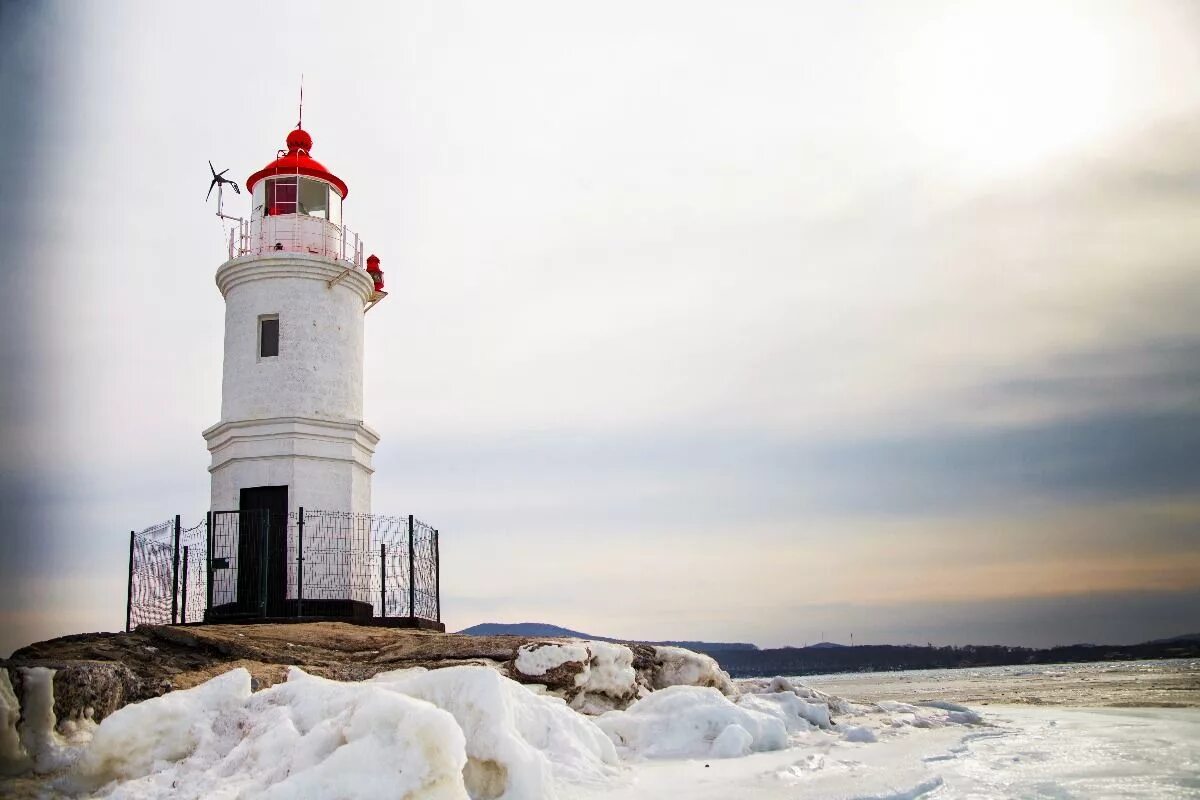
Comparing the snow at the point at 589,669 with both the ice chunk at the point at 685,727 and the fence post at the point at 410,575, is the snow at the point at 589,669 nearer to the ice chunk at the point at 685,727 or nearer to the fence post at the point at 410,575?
the ice chunk at the point at 685,727

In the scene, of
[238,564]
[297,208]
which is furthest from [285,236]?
[238,564]

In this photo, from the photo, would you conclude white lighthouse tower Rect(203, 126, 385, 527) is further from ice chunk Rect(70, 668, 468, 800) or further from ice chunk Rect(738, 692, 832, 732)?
ice chunk Rect(70, 668, 468, 800)

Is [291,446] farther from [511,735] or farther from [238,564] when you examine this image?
[511,735]

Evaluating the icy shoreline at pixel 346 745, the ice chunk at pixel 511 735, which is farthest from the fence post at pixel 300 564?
the ice chunk at pixel 511 735

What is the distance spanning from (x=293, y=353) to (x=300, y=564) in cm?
371

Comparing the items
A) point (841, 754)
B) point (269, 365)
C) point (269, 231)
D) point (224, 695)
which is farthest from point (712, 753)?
point (269, 231)

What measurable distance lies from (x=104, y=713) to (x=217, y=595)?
9729 mm

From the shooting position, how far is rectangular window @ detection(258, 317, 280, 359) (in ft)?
51.4

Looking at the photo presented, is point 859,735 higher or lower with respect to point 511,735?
lower

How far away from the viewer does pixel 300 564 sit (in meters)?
13.5

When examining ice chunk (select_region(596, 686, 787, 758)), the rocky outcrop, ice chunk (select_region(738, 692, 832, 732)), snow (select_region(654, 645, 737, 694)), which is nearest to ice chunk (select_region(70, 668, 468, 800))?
the rocky outcrop

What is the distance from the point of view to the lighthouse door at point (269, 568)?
46.1 feet

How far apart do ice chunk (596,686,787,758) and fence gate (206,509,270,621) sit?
341 inches

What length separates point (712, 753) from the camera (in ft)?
20.7
